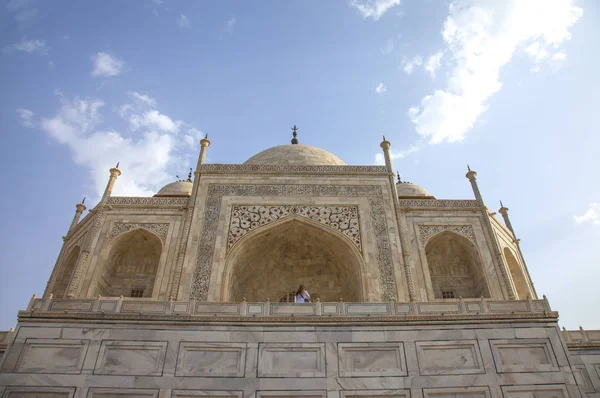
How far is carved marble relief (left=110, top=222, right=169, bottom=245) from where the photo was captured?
1299 centimetres

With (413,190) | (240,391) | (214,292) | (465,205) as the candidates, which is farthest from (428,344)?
(413,190)

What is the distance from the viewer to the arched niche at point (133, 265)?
12.9 m

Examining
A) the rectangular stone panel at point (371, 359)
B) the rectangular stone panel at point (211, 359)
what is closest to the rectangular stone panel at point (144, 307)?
the rectangular stone panel at point (211, 359)

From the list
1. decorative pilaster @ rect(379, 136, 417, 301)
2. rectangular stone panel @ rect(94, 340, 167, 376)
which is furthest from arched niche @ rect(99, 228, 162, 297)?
decorative pilaster @ rect(379, 136, 417, 301)

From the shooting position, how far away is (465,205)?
13852mm

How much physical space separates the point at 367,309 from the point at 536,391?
3.07 m

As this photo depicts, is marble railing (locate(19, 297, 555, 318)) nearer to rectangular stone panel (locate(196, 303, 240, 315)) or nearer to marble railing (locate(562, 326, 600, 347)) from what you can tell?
rectangular stone panel (locate(196, 303, 240, 315))

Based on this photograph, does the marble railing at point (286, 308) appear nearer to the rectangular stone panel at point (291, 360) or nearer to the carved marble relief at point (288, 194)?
the rectangular stone panel at point (291, 360)

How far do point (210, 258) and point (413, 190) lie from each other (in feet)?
28.0

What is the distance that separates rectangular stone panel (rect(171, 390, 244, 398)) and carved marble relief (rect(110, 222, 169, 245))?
584cm

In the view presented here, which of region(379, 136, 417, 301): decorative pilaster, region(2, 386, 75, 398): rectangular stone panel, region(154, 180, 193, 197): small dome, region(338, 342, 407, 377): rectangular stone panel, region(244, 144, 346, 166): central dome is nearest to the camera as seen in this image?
region(2, 386, 75, 398): rectangular stone panel

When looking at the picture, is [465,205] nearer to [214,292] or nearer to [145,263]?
[214,292]

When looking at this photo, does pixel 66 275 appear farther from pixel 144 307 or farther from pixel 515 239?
pixel 515 239

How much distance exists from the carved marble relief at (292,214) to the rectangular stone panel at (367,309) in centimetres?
374
